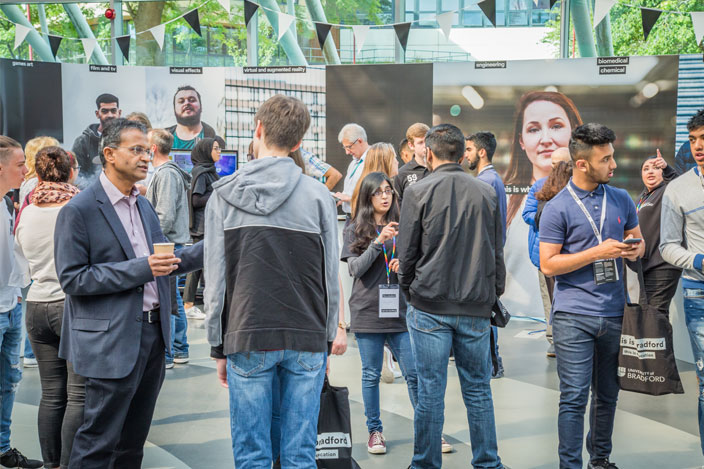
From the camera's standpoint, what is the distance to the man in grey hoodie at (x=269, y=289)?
7.89ft

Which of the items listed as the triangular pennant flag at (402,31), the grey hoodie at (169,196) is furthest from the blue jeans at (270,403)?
the triangular pennant flag at (402,31)

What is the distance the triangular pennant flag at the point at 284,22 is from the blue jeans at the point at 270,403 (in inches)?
275

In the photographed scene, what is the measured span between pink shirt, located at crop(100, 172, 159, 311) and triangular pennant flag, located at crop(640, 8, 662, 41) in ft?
21.4

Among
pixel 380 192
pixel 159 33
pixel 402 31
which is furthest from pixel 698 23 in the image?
pixel 159 33

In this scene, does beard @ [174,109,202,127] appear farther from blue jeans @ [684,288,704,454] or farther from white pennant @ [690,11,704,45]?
blue jeans @ [684,288,704,454]

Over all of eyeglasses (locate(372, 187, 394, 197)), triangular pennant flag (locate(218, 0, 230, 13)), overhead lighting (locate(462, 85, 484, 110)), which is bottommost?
eyeglasses (locate(372, 187, 394, 197))

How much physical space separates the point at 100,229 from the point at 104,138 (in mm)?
407

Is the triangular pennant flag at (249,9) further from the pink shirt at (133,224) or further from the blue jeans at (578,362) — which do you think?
the blue jeans at (578,362)

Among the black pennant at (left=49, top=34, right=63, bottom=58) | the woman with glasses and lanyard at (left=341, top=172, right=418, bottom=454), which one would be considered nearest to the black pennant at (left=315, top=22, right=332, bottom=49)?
the black pennant at (left=49, top=34, right=63, bottom=58)

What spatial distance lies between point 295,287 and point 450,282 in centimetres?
100

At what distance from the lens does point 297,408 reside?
8.10 ft

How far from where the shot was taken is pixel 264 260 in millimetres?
2402

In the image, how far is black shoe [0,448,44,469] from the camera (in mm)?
3775

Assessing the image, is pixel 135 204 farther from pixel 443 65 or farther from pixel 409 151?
pixel 443 65
